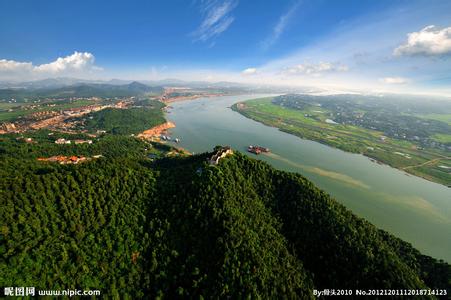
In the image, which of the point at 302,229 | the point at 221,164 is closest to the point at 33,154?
the point at 221,164

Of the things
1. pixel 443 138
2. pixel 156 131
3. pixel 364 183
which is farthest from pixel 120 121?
pixel 443 138

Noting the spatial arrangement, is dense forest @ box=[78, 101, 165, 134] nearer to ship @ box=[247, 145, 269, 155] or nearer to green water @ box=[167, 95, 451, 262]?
green water @ box=[167, 95, 451, 262]

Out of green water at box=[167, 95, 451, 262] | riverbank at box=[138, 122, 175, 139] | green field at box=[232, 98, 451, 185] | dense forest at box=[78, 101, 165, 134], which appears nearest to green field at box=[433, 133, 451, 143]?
green field at box=[232, 98, 451, 185]

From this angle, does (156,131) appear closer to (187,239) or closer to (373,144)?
(187,239)

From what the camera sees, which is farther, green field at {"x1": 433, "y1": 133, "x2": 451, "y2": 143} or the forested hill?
green field at {"x1": 433, "y1": 133, "x2": 451, "y2": 143}

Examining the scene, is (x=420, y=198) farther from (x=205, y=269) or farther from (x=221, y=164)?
(x=205, y=269)
